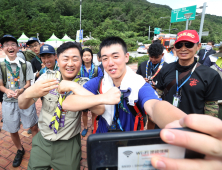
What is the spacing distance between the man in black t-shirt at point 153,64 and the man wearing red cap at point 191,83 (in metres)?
0.87

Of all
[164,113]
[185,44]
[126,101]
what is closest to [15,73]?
[126,101]

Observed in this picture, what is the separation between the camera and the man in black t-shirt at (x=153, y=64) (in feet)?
10.2

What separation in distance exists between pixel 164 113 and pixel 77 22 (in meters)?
67.5

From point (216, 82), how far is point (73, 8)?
338 ft

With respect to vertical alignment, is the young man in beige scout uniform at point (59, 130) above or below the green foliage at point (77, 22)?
below

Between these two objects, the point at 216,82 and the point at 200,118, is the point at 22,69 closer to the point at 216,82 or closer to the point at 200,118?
the point at 200,118

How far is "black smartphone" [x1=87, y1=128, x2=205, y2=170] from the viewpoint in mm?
565

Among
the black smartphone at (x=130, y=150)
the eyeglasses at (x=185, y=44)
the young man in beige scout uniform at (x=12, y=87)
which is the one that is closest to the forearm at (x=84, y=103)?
the black smartphone at (x=130, y=150)

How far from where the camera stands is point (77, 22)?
60.4 meters

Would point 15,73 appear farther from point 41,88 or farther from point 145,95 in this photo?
point 145,95

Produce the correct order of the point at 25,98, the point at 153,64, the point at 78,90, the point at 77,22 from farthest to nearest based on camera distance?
the point at 77,22 < the point at 153,64 < the point at 25,98 < the point at 78,90

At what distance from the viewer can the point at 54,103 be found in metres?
1.71

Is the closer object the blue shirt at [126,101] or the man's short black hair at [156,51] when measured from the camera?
the blue shirt at [126,101]

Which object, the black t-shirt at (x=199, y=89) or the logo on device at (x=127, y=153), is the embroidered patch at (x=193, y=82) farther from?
the logo on device at (x=127, y=153)
